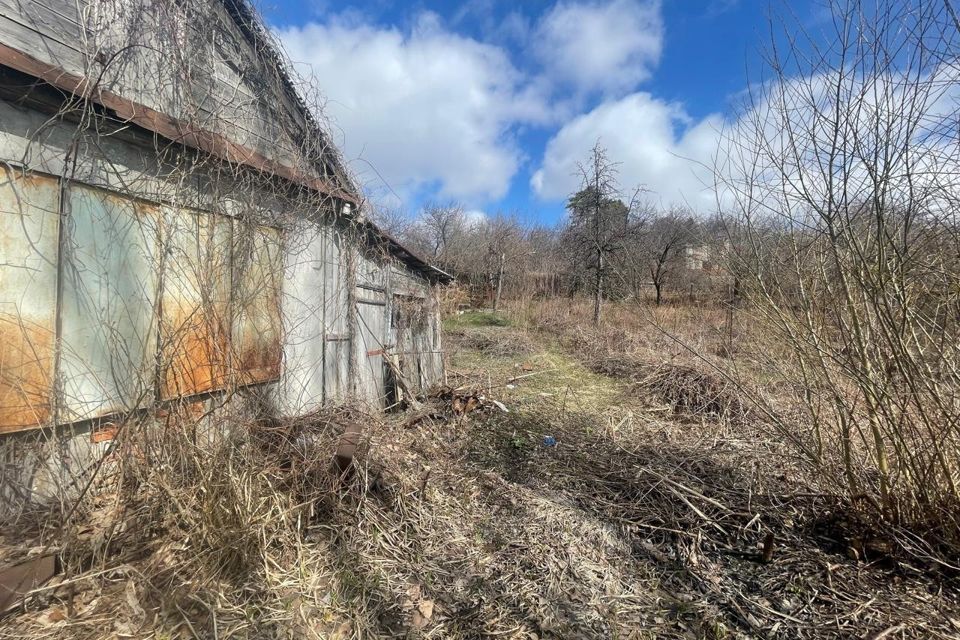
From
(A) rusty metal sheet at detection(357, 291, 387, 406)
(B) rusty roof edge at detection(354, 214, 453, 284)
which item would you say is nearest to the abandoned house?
(B) rusty roof edge at detection(354, 214, 453, 284)

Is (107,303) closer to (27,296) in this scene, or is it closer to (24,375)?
(27,296)

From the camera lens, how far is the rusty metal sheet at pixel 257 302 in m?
Answer: 3.73

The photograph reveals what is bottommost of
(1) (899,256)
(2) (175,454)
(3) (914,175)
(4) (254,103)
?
(2) (175,454)

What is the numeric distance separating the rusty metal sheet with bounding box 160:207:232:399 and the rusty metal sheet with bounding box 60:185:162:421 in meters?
0.12

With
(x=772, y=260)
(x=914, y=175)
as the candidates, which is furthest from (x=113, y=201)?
(x=914, y=175)

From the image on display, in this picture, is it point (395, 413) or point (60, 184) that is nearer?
point (60, 184)

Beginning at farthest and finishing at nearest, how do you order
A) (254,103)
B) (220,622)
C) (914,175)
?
1. (254,103)
2. (914,175)
3. (220,622)

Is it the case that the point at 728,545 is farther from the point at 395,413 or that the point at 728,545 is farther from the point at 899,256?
the point at 395,413

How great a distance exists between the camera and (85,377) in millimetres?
2768

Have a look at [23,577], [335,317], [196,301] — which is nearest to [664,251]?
[335,317]

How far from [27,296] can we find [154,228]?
0.91 meters

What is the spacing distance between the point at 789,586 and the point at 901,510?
39.6 inches

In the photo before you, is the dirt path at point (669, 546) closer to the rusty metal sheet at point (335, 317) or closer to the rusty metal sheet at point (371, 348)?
the rusty metal sheet at point (371, 348)

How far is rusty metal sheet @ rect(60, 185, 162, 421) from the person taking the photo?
2.71 m
